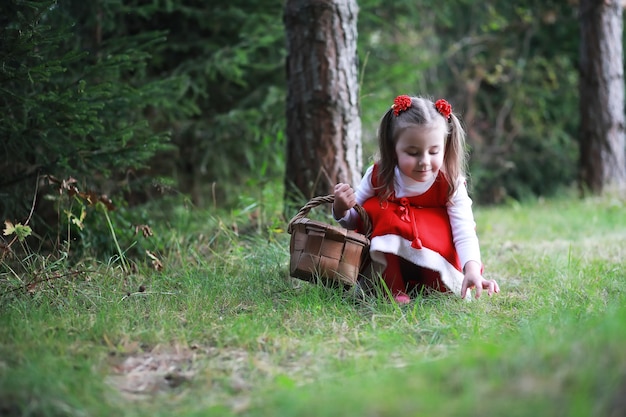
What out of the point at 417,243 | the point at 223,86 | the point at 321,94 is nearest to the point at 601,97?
the point at 223,86

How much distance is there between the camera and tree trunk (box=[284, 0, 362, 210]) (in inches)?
166

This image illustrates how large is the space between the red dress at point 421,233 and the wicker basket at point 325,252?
0.42 ft

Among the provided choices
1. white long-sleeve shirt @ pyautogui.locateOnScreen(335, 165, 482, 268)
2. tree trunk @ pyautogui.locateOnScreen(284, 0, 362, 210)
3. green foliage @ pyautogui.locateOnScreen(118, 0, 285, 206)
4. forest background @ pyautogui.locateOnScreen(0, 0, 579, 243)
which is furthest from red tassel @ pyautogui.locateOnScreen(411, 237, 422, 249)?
green foliage @ pyautogui.locateOnScreen(118, 0, 285, 206)

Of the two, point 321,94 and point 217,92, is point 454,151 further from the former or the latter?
point 217,92

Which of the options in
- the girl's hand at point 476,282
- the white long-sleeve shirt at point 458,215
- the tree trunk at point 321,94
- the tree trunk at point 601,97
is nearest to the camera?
the girl's hand at point 476,282

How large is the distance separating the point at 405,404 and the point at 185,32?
488cm

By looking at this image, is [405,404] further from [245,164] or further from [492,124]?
[492,124]

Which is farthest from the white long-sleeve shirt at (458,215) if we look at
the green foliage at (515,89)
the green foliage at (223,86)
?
the green foliage at (515,89)

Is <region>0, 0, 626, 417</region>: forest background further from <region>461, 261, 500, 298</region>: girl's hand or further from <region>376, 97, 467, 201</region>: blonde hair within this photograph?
<region>376, 97, 467, 201</region>: blonde hair

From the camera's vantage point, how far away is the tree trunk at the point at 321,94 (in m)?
4.21

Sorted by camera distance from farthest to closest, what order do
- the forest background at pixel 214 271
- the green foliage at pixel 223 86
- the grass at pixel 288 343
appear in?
1. the green foliage at pixel 223 86
2. the forest background at pixel 214 271
3. the grass at pixel 288 343

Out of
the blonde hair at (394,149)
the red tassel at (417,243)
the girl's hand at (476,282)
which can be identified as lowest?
the girl's hand at (476,282)

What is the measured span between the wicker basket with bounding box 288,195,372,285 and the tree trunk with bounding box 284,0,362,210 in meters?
1.19

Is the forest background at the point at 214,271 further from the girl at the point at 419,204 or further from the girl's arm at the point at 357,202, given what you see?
the girl's arm at the point at 357,202
